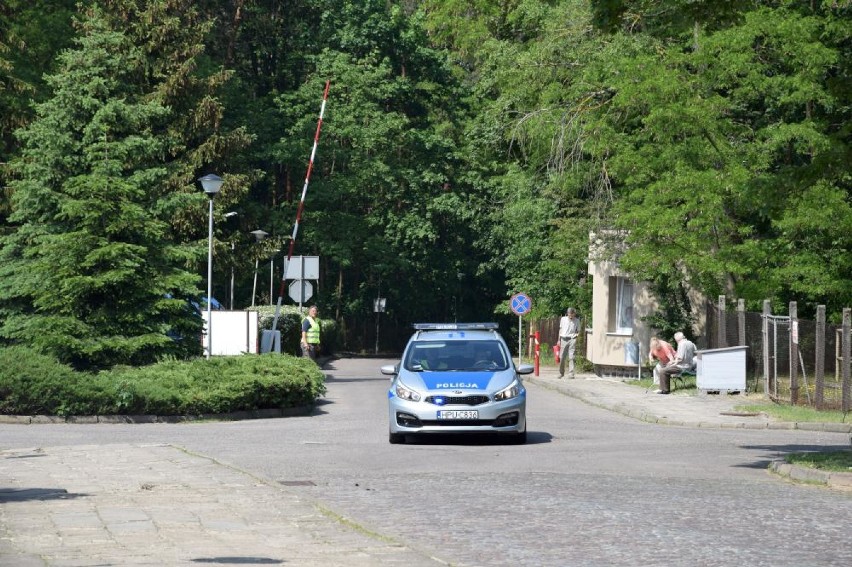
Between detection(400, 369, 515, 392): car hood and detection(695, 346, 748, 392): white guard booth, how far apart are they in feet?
41.9

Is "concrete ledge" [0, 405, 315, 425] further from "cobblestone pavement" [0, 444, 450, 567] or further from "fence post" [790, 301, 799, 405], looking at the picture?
"fence post" [790, 301, 799, 405]

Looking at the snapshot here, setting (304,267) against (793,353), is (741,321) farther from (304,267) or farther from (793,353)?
(304,267)

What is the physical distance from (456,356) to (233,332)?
1584 centimetres

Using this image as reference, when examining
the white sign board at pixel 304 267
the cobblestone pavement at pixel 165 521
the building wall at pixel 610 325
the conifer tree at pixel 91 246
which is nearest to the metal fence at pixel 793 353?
the building wall at pixel 610 325

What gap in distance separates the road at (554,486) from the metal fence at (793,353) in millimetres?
3324

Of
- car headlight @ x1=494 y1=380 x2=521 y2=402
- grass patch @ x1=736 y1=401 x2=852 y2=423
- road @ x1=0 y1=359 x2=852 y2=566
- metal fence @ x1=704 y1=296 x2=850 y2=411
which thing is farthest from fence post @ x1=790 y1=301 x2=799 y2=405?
car headlight @ x1=494 y1=380 x2=521 y2=402

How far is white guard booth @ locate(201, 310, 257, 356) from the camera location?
35844mm

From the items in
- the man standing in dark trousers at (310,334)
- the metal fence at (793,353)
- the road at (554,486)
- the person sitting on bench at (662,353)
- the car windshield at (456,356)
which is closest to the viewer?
the road at (554,486)

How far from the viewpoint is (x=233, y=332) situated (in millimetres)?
35969

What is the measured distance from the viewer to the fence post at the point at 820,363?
86.7 ft

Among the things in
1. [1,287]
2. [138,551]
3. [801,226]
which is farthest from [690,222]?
[138,551]

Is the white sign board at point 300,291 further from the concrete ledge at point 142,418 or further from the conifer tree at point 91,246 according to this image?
the concrete ledge at point 142,418

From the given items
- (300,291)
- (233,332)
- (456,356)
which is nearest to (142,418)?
(456,356)

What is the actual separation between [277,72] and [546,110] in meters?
30.6
